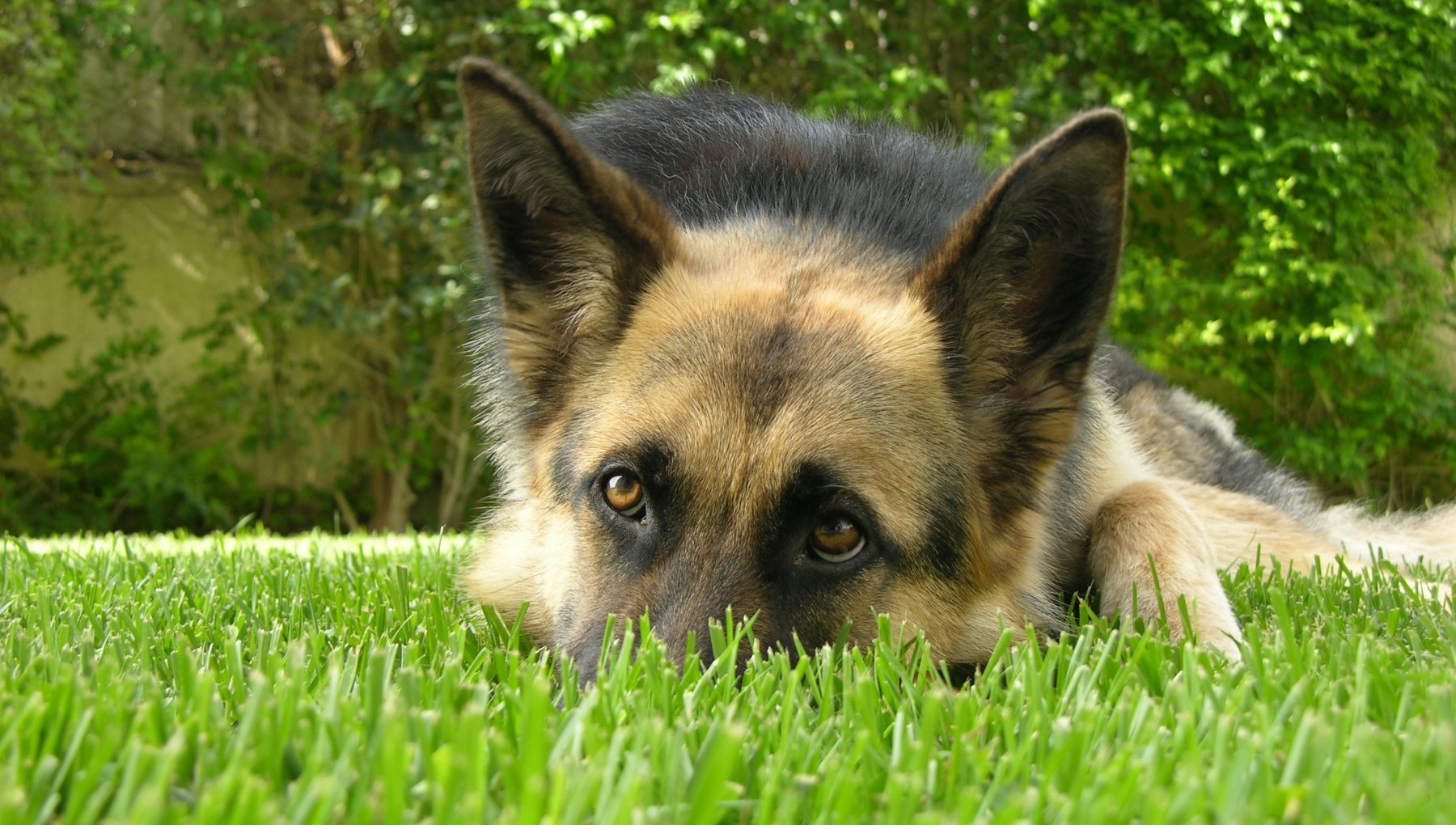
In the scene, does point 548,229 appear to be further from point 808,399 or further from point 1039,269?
point 1039,269

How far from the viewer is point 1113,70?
8.12 m

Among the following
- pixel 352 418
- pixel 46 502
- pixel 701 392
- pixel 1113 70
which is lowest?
pixel 46 502

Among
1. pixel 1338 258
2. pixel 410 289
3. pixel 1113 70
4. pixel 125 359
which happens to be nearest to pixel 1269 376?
pixel 1338 258

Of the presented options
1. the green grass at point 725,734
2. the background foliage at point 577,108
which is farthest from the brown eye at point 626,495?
the background foliage at point 577,108

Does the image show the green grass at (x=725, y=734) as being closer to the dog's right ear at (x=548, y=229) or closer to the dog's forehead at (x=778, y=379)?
the dog's forehead at (x=778, y=379)

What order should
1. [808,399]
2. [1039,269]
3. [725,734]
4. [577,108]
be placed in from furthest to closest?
[577,108] < [1039,269] < [808,399] < [725,734]

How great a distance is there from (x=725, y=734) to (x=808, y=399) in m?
1.13

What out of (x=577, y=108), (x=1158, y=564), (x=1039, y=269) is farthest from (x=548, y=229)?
(x=577, y=108)

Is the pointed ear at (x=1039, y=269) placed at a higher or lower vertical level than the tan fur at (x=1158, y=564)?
higher

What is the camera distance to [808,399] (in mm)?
2240

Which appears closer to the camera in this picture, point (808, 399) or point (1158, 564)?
point (808, 399)

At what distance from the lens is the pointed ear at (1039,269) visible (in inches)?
90.6

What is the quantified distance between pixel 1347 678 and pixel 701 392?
126cm

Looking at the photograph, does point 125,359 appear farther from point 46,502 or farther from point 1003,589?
point 1003,589
